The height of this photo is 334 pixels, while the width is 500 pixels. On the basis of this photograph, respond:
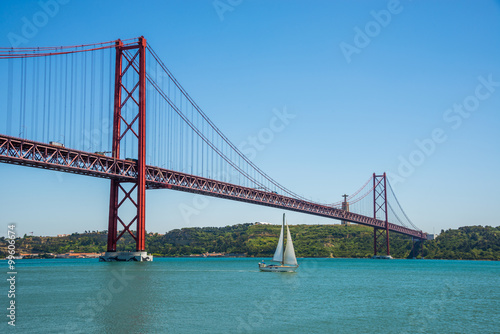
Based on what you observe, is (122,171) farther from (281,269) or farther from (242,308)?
(242,308)

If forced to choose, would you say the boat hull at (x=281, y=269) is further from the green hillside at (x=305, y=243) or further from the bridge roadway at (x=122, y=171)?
the green hillside at (x=305, y=243)

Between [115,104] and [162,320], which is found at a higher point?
[115,104]

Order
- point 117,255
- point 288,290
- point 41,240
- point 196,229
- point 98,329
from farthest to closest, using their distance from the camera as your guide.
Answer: point 196,229, point 41,240, point 117,255, point 288,290, point 98,329

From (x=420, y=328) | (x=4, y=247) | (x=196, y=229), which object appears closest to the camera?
(x=420, y=328)

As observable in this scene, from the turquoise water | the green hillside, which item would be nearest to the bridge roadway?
the turquoise water

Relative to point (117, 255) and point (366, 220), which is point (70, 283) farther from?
point (366, 220)

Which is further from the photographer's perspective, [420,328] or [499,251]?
[499,251]

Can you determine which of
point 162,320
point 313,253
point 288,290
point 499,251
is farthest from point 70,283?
point 499,251

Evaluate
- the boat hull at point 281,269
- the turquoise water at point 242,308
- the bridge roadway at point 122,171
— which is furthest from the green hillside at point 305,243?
the turquoise water at point 242,308

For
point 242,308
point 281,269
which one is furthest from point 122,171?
point 242,308
